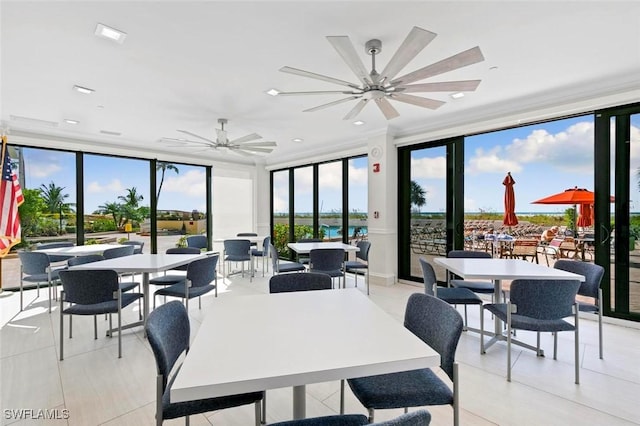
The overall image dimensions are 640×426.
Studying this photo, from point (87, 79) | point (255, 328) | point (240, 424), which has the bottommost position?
point (240, 424)

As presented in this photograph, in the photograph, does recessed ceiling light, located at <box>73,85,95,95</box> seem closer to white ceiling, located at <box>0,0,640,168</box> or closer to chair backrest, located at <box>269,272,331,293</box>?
white ceiling, located at <box>0,0,640,168</box>

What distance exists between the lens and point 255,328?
5.01 feet

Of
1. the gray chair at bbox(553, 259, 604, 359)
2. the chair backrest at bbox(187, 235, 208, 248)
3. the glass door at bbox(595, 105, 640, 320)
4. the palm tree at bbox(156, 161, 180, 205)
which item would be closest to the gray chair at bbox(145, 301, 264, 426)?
the gray chair at bbox(553, 259, 604, 359)

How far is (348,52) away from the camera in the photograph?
2.13 metres

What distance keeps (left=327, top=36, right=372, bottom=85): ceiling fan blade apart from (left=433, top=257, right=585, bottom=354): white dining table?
205 centimetres

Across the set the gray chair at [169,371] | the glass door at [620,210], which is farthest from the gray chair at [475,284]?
the gray chair at [169,371]

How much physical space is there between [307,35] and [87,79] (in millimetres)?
2613

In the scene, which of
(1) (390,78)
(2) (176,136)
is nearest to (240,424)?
(1) (390,78)

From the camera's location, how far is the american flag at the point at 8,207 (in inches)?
168

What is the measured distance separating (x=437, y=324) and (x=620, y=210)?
3586 mm

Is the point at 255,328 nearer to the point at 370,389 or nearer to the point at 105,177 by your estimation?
the point at 370,389

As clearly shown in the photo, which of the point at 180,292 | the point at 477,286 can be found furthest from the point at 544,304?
the point at 180,292

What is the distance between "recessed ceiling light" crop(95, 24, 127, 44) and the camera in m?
2.40

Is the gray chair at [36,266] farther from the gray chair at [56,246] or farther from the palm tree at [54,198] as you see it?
the palm tree at [54,198]
